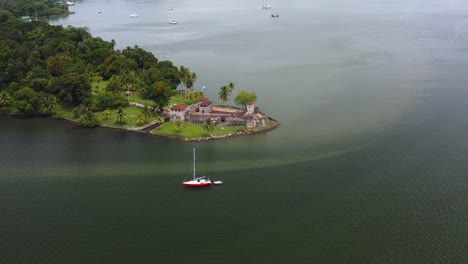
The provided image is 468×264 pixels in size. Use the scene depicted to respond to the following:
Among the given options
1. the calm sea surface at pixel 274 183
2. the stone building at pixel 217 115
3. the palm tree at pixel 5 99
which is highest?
Result: the palm tree at pixel 5 99

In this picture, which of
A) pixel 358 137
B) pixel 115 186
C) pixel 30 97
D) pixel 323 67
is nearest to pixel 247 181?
pixel 115 186

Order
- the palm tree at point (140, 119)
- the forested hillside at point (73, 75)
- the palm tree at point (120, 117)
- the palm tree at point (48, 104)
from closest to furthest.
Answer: the palm tree at point (140, 119), the palm tree at point (120, 117), the palm tree at point (48, 104), the forested hillside at point (73, 75)

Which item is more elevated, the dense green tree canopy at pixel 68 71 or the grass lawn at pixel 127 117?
the dense green tree canopy at pixel 68 71

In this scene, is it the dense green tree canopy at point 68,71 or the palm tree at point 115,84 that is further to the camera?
the palm tree at point 115,84

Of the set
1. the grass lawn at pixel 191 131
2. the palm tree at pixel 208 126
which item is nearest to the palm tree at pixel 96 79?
the grass lawn at pixel 191 131

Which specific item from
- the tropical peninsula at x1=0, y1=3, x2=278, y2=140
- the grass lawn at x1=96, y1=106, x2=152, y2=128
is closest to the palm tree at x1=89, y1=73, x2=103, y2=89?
the tropical peninsula at x1=0, y1=3, x2=278, y2=140

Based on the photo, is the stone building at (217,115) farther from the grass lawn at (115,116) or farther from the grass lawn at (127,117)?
the grass lawn at (127,117)

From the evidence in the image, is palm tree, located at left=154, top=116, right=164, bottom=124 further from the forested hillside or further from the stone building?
the forested hillside
